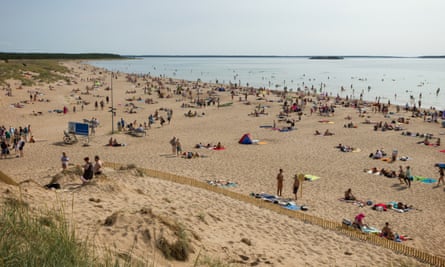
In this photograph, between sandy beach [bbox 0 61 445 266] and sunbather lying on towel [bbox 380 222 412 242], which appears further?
sunbather lying on towel [bbox 380 222 412 242]

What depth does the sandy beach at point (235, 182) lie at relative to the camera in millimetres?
7637

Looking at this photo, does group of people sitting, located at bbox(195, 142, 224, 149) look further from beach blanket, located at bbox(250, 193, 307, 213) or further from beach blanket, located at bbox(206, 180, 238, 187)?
beach blanket, located at bbox(250, 193, 307, 213)

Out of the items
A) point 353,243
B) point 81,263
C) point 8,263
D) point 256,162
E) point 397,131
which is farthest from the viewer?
point 397,131

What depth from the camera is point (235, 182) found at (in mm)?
15086

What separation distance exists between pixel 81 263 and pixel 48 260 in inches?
12.5

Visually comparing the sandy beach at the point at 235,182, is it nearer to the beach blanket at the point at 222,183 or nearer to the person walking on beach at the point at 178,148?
the beach blanket at the point at 222,183

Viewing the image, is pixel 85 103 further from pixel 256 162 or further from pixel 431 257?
pixel 431 257

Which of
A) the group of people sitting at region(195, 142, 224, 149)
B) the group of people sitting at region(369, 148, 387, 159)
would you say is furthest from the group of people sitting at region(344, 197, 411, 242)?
the group of people sitting at region(195, 142, 224, 149)

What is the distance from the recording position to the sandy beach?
7.64 meters

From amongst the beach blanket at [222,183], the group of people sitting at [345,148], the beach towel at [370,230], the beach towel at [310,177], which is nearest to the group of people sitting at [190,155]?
the beach blanket at [222,183]

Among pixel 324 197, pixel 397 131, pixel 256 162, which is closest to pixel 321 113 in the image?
pixel 397 131

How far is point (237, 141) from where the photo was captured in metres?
23.5

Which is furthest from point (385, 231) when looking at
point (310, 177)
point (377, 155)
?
point (377, 155)

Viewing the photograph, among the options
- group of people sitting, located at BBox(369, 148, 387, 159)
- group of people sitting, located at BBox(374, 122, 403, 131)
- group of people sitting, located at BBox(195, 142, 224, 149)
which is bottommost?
group of people sitting, located at BBox(195, 142, 224, 149)
